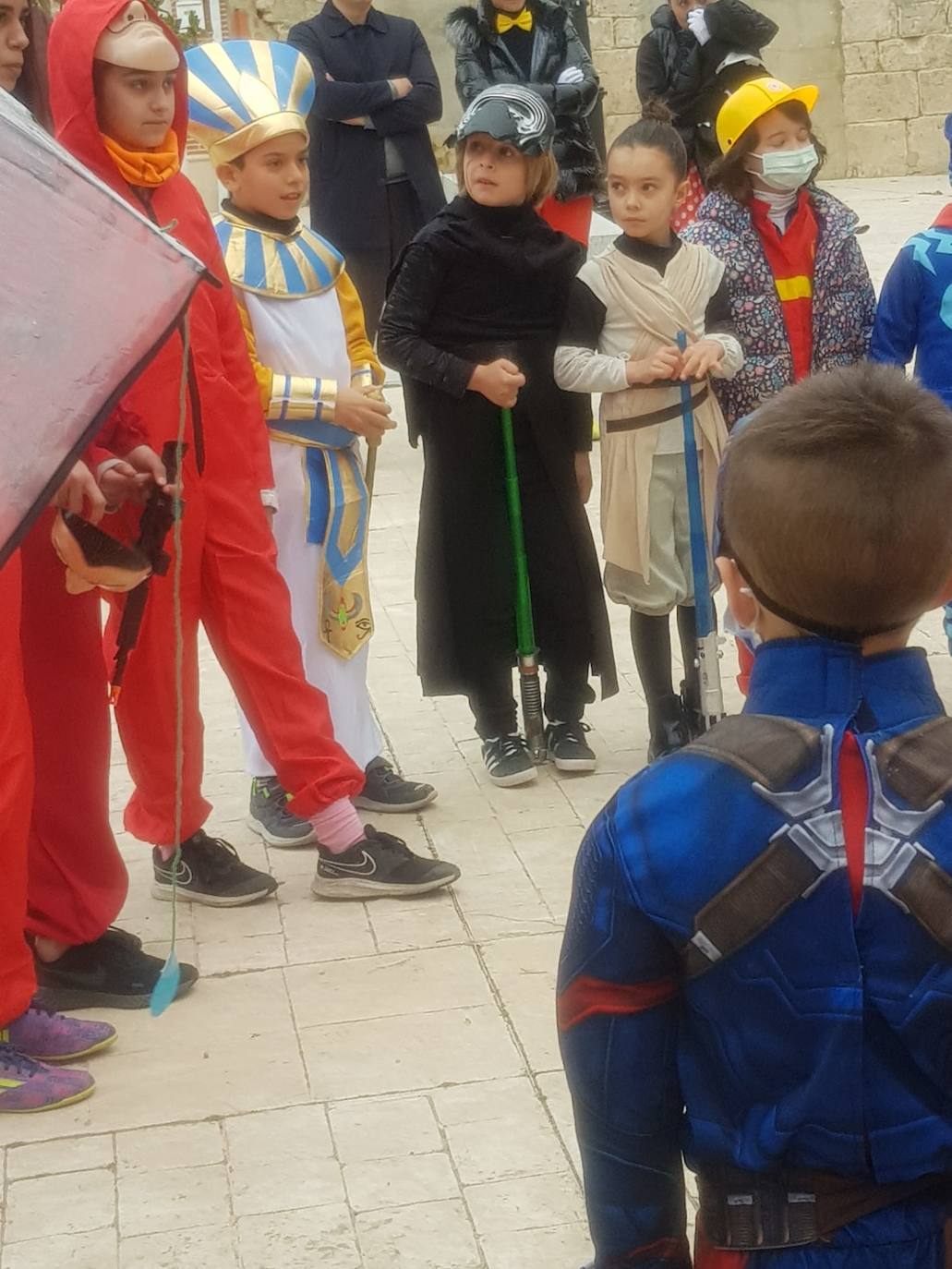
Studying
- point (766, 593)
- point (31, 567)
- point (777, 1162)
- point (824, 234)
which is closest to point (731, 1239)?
point (777, 1162)

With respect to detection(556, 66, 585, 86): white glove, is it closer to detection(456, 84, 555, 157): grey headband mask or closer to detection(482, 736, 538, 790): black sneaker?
detection(456, 84, 555, 157): grey headband mask

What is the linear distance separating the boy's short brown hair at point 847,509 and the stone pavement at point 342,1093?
1583mm

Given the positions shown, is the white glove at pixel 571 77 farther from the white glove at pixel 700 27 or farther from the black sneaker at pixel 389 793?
the black sneaker at pixel 389 793

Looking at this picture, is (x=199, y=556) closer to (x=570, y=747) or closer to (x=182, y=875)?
(x=182, y=875)

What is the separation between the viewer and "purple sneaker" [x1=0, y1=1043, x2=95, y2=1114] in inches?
129

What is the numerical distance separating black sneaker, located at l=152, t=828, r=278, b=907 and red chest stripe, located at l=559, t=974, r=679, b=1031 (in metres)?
2.56

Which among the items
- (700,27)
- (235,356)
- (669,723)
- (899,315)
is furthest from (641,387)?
(700,27)

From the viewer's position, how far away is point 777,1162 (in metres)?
1.57

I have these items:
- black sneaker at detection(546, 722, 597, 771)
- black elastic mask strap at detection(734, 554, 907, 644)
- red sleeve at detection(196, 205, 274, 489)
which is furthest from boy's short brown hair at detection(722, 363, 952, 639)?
black sneaker at detection(546, 722, 597, 771)

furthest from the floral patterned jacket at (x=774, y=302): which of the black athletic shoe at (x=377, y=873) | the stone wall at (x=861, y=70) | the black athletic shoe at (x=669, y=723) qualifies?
the stone wall at (x=861, y=70)

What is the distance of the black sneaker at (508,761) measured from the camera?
477 centimetres

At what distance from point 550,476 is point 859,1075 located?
10.8 ft

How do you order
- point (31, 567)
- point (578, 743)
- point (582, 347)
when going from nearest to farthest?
point (31, 567) → point (582, 347) → point (578, 743)

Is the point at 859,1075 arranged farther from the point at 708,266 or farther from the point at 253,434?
the point at 708,266
